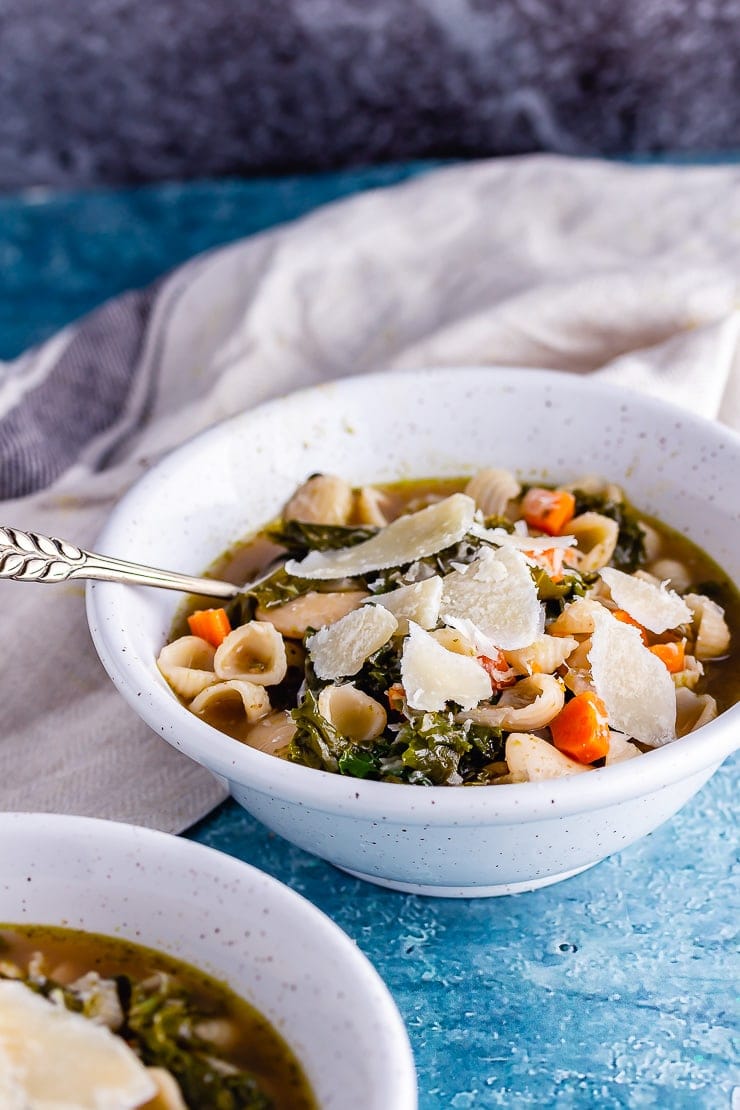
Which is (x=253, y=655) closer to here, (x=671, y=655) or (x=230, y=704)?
(x=230, y=704)

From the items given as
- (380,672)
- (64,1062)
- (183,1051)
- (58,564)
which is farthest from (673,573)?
(64,1062)

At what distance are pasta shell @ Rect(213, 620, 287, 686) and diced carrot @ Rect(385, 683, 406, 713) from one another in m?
0.25

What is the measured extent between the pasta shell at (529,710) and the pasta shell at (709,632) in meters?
0.36

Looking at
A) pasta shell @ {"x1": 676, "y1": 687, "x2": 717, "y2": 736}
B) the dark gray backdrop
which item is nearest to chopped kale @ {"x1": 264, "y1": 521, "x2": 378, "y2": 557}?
pasta shell @ {"x1": 676, "y1": 687, "x2": 717, "y2": 736}

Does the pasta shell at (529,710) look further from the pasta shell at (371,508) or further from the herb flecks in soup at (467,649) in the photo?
the pasta shell at (371,508)

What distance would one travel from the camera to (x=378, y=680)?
2117mm

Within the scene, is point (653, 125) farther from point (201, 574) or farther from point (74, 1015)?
point (74, 1015)

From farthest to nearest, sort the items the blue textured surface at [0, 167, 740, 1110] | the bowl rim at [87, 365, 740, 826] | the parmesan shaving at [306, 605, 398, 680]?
the parmesan shaving at [306, 605, 398, 680] < the blue textured surface at [0, 167, 740, 1110] < the bowl rim at [87, 365, 740, 826]

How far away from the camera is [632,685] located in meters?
2.10

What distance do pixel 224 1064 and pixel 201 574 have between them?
1.17m

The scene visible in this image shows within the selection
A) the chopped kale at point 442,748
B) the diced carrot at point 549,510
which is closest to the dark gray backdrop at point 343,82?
the diced carrot at point 549,510

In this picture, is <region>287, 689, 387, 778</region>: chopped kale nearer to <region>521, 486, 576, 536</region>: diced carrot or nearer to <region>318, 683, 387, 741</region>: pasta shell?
<region>318, 683, 387, 741</region>: pasta shell

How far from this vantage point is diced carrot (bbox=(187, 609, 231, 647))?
2.38 meters

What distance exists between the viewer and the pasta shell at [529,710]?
2055 mm
